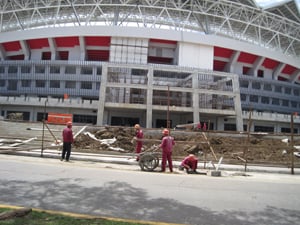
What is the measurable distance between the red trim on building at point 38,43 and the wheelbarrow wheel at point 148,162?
145 feet

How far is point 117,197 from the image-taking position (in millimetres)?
6008

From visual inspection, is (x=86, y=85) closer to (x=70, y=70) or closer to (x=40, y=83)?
(x=70, y=70)

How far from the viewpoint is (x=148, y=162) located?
11312 mm

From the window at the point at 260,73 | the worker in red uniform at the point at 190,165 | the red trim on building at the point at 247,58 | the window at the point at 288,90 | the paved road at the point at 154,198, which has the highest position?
the red trim on building at the point at 247,58

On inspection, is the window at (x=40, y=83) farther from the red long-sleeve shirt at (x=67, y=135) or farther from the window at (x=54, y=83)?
the red long-sleeve shirt at (x=67, y=135)

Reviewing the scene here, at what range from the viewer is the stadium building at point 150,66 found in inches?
1540

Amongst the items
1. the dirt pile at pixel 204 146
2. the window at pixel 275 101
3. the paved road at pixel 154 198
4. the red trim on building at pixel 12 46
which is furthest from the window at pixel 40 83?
the paved road at pixel 154 198

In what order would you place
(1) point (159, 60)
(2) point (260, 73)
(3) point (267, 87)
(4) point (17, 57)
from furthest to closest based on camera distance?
(2) point (260, 73), (4) point (17, 57), (3) point (267, 87), (1) point (159, 60)

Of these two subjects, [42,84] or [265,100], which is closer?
[42,84]

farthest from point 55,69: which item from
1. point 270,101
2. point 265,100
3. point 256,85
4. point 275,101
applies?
point 275,101

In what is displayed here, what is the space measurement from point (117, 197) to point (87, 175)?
2957 mm

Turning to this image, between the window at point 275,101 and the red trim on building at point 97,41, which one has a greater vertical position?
the red trim on building at point 97,41

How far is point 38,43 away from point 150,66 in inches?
921

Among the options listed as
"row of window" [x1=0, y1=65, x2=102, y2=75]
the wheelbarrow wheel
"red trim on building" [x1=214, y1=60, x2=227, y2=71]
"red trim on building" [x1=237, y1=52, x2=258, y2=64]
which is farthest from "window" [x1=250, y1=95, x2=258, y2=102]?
the wheelbarrow wheel
